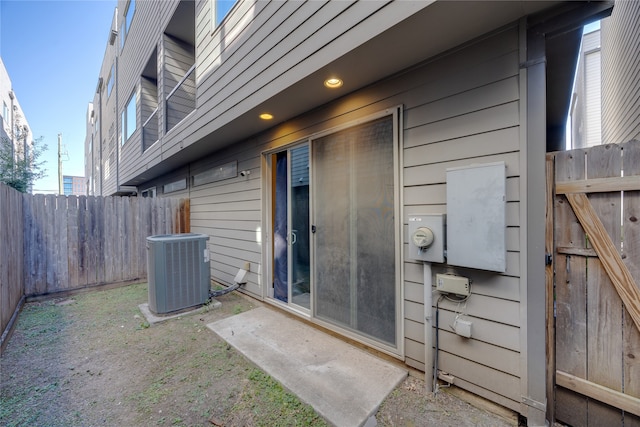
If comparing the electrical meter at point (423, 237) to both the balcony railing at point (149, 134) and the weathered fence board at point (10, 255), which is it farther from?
the balcony railing at point (149, 134)

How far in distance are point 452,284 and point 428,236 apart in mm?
391

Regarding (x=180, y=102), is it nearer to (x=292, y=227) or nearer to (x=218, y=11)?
(x=218, y=11)

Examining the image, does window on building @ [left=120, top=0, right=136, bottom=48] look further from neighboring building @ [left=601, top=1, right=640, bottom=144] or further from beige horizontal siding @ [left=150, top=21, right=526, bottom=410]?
neighboring building @ [left=601, top=1, right=640, bottom=144]

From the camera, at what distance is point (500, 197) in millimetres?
1683

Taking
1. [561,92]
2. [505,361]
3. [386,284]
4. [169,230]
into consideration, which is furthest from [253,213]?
[561,92]

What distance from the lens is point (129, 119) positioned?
824 cm

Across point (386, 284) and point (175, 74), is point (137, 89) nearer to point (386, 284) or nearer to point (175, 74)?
point (175, 74)

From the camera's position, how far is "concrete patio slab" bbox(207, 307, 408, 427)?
181 cm

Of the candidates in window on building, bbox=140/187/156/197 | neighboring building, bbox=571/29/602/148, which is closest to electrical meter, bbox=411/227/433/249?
→ window on building, bbox=140/187/156/197

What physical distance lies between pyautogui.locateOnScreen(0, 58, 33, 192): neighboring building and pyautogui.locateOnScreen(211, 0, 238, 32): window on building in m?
9.60

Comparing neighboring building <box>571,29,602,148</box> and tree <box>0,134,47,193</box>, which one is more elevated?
neighboring building <box>571,29,602,148</box>

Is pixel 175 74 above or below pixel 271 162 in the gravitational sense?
above

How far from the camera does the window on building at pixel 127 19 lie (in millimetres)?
7999

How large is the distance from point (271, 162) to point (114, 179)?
9.75 metres
